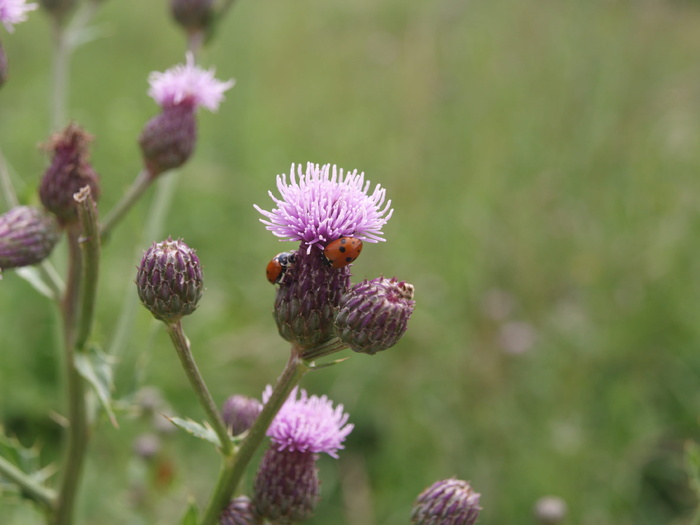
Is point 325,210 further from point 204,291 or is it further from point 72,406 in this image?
point 72,406

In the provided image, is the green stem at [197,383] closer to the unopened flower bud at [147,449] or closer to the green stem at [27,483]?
the green stem at [27,483]

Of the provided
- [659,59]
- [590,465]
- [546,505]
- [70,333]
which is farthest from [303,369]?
[659,59]

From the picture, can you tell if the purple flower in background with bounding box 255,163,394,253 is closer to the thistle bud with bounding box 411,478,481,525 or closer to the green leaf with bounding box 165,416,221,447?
the green leaf with bounding box 165,416,221,447

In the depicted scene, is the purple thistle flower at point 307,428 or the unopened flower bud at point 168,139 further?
the unopened flower bud at point 168,139

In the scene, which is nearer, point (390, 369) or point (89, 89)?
point (390, 369)

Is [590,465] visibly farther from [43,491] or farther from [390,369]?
[43,491]

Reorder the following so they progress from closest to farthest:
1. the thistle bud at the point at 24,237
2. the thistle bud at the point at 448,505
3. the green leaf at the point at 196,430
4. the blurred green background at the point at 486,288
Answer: the green leaf at the point at 196,430 → the thistle bud at the point at 448,505 → the thistle bud at the point at 24,237 → the blurred green background at the point at 486,288

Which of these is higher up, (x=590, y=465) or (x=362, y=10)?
(x=362, y=10)

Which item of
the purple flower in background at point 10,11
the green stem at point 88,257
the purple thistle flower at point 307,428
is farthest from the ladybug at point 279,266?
the purple flower in background at point 10,11

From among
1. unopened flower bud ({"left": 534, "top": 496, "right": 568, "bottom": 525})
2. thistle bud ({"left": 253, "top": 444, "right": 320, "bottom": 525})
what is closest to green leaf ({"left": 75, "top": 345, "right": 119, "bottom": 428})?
thistle bud ({"left": 253, "top": 444, "right": 320, "bottom": 525})
